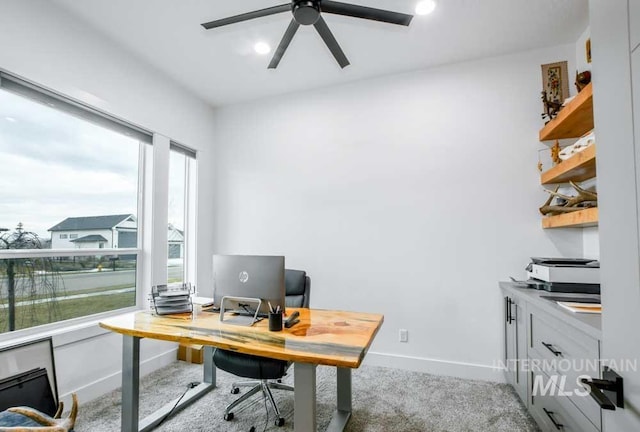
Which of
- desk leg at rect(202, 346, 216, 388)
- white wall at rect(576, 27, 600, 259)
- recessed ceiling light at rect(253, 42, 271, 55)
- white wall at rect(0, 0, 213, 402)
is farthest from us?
recessed ceiling light at rect(253, 42, 271, 55)

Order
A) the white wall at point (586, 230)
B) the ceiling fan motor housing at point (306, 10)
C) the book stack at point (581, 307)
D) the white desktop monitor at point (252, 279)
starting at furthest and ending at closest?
the white wall at point (586, 230) < the white desktop monitor at point (252, 279) < the ceiling fan motor housing at point (306, 10) < the book stack at point (581, 307)

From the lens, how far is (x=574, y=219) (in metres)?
2.05

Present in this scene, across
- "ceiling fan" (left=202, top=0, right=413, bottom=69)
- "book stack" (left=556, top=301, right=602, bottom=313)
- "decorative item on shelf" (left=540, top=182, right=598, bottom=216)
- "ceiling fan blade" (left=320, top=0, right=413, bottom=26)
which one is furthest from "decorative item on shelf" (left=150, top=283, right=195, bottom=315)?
"decorative item on shelf" (left=540, top=182, right=598, bottom=216)

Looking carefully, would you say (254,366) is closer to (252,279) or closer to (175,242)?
(252,279)

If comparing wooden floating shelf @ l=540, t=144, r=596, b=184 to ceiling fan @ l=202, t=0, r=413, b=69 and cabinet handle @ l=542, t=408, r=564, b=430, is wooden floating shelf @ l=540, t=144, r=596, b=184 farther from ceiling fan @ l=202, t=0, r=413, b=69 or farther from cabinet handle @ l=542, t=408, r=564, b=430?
cabinet handle @ l=542, t=408, r=564, b=430

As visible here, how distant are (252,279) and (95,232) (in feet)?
5.65

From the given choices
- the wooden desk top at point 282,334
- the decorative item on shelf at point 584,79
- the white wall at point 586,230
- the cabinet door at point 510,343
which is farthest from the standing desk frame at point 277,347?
the decorative item on shelf at point 584,79

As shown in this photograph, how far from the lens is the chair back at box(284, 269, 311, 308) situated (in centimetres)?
234

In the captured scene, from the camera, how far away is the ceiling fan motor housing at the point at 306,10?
1660mm

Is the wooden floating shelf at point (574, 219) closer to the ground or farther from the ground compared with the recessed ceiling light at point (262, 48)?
closer to the ground

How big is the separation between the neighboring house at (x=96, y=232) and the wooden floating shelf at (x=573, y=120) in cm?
361

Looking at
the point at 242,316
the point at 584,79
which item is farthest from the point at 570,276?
the point at 242,316

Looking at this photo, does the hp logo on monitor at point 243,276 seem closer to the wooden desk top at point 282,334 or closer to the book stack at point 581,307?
the wooden desk top at point 282,334

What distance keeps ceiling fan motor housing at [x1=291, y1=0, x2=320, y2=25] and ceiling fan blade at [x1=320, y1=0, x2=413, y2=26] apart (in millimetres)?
62
